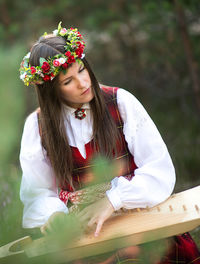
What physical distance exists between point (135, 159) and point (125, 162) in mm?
75

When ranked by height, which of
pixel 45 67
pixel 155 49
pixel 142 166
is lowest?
pixel 142 166

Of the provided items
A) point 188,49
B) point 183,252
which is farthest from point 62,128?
point 188,49

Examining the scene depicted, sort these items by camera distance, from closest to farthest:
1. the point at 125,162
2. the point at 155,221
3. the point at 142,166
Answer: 1. the point at 155,221
2. the point at 142,166
3. the point at 125,162

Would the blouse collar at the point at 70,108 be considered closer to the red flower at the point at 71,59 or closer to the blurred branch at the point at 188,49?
the red flower at the point at 71,59

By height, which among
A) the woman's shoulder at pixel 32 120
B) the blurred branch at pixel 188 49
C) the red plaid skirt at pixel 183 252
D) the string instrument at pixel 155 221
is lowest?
the red plaid skirt at pixel 183 252

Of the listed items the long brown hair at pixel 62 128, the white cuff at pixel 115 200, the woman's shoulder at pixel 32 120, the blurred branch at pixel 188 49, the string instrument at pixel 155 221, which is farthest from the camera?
the blurred branch at pixel 188 49

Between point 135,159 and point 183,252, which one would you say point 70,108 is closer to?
point 135,159

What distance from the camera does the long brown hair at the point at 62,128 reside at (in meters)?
1.98

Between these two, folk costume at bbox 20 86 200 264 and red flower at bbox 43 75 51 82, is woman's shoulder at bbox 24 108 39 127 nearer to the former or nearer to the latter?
folk costume at bbox 20 86 200 264

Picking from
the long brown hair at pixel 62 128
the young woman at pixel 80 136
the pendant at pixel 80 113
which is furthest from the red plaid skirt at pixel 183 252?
the pendant at pixel 80 113

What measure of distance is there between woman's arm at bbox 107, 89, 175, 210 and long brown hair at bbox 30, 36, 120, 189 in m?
0.10

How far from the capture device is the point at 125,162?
208 centimetres

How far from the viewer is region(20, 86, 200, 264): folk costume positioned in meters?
1.81

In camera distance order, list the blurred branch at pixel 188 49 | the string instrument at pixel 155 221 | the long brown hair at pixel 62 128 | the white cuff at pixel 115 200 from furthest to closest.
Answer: the blurred branch at pixel 188 49 < the long brown hair at pixel 62 128 < the white cuff at pixel 115 200 < the string instrument at pixel 155 221
